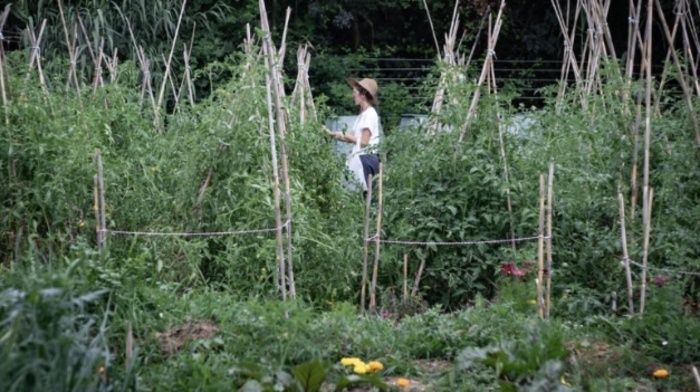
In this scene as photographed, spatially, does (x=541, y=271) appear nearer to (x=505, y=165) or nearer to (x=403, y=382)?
(x=505, y=165)

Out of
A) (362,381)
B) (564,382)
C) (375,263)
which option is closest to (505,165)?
(375,263)

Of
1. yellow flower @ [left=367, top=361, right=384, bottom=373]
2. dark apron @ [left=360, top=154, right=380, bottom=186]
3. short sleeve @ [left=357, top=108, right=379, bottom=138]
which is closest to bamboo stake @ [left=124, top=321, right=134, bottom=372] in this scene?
yellow flower @ [left=367, top=361, right=384, bottom=373]

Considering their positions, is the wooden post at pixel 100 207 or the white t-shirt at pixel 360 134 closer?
the wooden post at pixel 100 207

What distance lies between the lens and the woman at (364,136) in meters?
8.89

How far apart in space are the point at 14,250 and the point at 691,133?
414cm

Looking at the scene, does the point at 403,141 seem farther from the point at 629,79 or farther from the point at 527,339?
the point at 527,339

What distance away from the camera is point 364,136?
9117mm

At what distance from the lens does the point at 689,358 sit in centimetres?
545

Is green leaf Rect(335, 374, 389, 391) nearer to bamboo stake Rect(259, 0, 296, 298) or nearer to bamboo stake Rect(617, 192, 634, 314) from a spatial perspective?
bamboo stake Rect(259, 0, 296, 298)

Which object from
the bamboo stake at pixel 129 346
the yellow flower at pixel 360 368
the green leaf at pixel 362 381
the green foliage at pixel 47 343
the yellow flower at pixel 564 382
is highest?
the green foliage at pixel 47 343

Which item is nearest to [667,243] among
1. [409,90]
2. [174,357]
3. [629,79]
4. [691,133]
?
[691,133]

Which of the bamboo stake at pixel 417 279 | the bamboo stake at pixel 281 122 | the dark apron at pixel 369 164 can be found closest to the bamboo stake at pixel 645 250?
the bamboo stake at pixel 417 279

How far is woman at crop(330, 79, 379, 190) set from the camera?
29.2 ft

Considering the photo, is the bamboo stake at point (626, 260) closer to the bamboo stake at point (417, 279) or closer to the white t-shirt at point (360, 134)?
the bamboo stake at point (417, 279)
